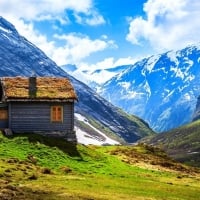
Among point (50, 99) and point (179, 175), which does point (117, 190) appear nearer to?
point (179, 175)

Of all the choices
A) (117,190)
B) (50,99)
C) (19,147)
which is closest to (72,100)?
(50,99)

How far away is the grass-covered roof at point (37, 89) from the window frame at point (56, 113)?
121 cm

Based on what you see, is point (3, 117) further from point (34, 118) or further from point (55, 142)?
point (55, 142)

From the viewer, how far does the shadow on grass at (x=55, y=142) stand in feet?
219

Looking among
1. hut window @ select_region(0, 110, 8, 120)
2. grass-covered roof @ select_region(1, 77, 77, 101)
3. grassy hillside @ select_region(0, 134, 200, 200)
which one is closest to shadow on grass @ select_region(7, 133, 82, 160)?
grassy hillside @ select_region(0, 134, 200, 200)

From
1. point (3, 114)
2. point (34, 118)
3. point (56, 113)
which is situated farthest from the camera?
point (56, 113)

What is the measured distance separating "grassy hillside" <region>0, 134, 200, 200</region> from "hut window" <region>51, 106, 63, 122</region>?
3.46 m

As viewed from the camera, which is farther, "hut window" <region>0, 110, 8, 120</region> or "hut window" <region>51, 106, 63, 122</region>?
"hut window" <region>51, 106, 63, 122</region>

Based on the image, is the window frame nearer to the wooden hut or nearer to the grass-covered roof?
the wooden hut

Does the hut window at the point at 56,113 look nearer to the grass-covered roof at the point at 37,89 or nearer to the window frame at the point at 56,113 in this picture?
the window frame at the point at 56,113

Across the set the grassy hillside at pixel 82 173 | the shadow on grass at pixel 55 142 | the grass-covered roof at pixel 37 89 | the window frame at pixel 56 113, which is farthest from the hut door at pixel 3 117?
the window frame at pixel 56 113

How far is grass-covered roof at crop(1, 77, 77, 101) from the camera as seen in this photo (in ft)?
239

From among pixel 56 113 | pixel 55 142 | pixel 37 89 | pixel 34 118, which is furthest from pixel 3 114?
pixel 55 142

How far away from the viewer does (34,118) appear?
239 feet
